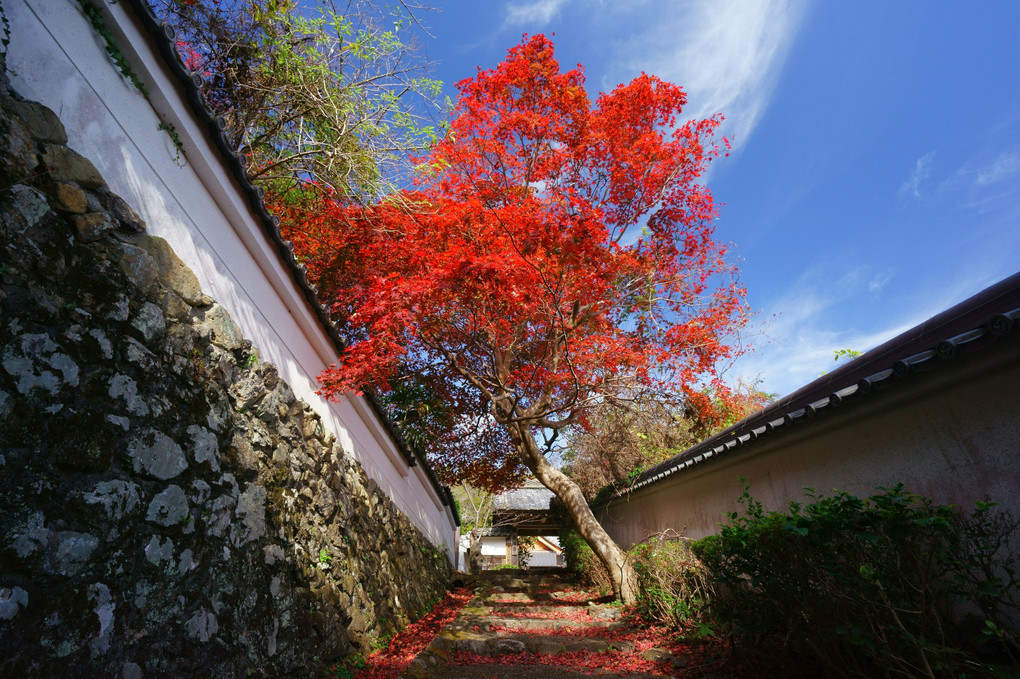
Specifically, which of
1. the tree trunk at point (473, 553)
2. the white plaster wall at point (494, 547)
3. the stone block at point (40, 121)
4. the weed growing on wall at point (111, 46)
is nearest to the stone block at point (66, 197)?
the stone block at point (40, 121)

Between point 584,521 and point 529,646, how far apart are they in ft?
10.5

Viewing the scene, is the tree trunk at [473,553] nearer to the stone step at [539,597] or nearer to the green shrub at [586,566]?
the green shrub at [586,566]

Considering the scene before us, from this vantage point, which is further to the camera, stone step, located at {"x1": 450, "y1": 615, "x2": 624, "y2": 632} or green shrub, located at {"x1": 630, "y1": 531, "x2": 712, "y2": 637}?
stone step, located at {"x1": 450, "y1": 615, "x2": 624, "y2": 632}

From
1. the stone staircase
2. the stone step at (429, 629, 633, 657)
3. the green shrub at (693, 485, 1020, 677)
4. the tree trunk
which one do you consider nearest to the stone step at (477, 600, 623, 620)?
the stone staircase

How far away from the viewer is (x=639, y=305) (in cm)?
1038

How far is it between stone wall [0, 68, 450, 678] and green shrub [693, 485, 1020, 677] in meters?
3.79

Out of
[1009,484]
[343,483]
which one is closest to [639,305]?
[343,483]

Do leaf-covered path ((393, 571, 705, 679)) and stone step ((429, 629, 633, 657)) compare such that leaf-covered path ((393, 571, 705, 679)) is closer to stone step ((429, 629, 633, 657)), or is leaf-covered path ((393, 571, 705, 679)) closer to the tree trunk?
stone step ((429, 629, 633, 657))

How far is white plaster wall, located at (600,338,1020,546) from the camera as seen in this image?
336 centimetres

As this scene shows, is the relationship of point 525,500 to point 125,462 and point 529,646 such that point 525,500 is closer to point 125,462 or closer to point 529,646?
point 529,646

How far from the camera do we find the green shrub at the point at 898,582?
3.07m

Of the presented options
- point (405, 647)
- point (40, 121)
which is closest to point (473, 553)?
point (405, 647)

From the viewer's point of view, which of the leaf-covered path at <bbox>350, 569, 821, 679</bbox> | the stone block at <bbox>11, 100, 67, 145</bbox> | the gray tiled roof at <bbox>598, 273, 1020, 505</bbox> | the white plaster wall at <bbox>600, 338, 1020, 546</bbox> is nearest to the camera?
the stone block at <bbox>11, 100, 67, 145</bbox>

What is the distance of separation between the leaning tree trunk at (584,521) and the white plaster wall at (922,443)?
119 inches
